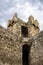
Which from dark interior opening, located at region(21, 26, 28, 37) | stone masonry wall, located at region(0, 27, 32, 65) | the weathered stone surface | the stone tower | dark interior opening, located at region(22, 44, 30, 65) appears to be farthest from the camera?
the stone tower

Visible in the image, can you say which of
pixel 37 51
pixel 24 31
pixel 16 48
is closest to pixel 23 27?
pixel 24 31

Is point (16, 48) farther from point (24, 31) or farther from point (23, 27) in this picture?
point (23, 27)

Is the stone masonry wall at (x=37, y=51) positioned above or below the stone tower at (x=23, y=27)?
below

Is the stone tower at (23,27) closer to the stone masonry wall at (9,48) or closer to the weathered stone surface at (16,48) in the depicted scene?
the weathered stone surface at (16,48)

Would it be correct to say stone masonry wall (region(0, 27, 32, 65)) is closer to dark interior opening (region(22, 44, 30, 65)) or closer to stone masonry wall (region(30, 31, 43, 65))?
stone masonry wall (region(30, 31, 43, 65))

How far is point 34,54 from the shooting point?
15961 mm

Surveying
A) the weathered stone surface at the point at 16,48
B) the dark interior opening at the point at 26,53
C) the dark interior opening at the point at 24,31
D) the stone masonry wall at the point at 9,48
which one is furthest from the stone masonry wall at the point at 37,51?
the dark interior opening at the point at 24,31

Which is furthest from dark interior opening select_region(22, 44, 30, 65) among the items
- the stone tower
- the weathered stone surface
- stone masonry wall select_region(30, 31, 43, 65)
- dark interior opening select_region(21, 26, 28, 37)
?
dark interior opening select_region(21, 26, 28, 37)

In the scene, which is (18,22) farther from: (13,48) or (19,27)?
(13,48)

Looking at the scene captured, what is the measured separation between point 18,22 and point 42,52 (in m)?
10.6

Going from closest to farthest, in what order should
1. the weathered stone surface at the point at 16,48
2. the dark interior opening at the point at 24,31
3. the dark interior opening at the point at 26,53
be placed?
the weathered stone surface at the point at 16,48
the dark interior opening at the point at 26,53
the dark interior opening at the point at 24,31

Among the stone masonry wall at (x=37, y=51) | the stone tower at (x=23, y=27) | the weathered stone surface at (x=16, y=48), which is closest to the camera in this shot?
the weathered stone surface at (x=16, y=48)

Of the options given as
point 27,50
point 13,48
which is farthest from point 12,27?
point 13,48

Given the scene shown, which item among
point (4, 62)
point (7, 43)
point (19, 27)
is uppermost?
point (19, 27)
